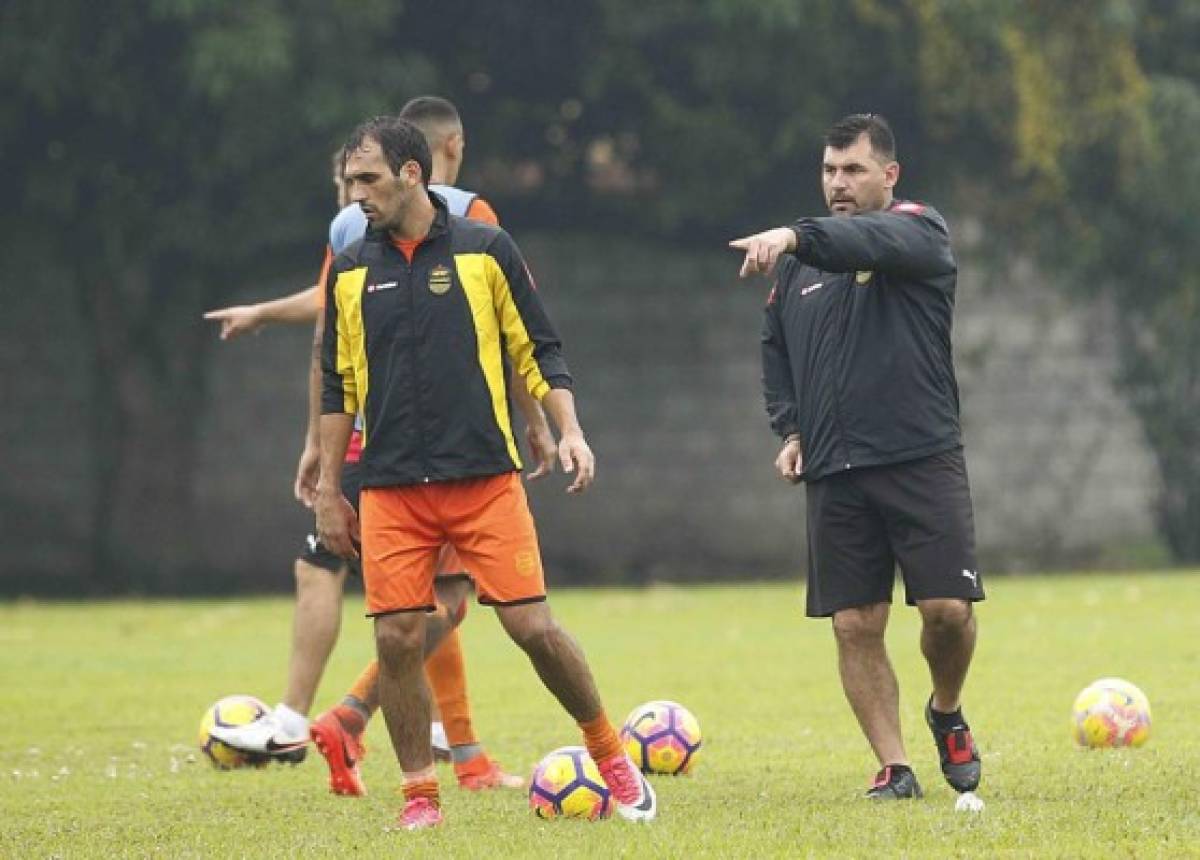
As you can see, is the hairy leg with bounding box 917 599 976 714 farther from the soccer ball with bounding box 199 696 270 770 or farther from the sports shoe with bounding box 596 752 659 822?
the soccer ball with bounding box 199 696 270 770

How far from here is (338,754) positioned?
30.8 ft

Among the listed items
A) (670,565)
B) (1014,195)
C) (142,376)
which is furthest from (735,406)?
(142,376)

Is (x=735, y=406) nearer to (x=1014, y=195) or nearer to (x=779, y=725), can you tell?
(x=1014, y=195)

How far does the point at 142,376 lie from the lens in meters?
28.5

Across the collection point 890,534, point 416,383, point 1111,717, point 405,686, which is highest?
point 416,383

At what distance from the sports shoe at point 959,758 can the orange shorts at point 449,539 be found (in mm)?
1522

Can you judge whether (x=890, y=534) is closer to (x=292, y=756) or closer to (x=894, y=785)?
(x=894, y=785)

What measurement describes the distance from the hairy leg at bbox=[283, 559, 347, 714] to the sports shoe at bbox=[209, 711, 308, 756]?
0.49 feet

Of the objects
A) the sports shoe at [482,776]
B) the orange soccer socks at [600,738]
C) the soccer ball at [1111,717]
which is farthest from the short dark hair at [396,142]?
the soccer ball at [1111,717]

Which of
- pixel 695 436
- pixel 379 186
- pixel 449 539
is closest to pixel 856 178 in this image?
pixel 379 186

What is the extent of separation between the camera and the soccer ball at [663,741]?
386 inches

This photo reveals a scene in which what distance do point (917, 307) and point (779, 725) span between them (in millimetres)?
3714

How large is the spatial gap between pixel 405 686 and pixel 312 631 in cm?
226

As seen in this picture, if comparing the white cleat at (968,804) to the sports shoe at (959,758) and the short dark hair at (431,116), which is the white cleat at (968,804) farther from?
the short dark hair at (431,116)
